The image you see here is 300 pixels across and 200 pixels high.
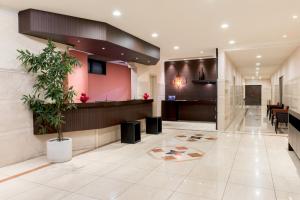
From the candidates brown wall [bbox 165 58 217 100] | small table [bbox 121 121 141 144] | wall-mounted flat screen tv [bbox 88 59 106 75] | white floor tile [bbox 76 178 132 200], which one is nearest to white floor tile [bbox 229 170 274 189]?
white floor tile [bbox 76 178 132 200]

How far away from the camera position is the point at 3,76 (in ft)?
13.1

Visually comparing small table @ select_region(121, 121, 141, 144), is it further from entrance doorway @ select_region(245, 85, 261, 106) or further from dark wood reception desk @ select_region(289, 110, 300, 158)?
entrance doorway @ select_region(245, 85, 261, 106)

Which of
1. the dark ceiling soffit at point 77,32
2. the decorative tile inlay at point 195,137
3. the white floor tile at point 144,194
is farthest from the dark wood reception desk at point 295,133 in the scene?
the dark ceiling soffit at point 77,32

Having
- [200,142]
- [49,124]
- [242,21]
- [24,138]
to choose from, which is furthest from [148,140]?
[242,21]

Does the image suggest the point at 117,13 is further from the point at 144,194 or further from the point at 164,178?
the point at 144,194

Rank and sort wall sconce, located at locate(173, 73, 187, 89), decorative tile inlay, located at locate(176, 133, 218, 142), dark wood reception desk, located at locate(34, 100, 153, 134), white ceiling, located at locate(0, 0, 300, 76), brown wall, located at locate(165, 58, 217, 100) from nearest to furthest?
white ceiling, located at locate(0, 0, 300, 76) → dark wood reception desk, located at locate(34, 100, 153, 134) → decorative tile inlay, located at locate(176, 133, 218, 142) → brown wall, located at locate(165, 58, 217, 100) → wall sconce, located at locate(173, 73, 187, 89)

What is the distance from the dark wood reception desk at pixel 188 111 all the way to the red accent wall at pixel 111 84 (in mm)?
2677

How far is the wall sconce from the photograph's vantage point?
35.6 ft

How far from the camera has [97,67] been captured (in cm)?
991

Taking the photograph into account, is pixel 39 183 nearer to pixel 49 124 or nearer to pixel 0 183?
pixel 0 183

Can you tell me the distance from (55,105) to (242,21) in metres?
4.55

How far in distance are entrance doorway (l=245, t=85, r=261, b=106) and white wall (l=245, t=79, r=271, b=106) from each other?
432 mm

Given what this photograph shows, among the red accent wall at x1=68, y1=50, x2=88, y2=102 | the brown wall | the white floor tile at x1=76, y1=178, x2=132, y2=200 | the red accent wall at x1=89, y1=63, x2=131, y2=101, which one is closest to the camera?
the white floor tile at x1=76, y1=178, x2=132, y2=200

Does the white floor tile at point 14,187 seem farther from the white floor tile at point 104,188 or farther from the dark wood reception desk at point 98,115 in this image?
the dark wood reception desk at point 98,115
